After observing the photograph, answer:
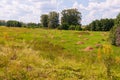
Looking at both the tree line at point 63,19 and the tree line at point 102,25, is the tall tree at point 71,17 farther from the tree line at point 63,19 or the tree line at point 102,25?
the tree line at point 102,25

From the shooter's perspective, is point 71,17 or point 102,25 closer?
point 102,25

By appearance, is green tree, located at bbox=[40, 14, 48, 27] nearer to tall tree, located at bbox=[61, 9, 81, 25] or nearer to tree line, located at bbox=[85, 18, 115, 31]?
tall tree, located at bbox=[61, 9, 81, 25]

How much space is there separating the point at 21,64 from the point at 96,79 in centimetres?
336

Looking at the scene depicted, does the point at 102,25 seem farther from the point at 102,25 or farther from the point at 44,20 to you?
the point at 44,20

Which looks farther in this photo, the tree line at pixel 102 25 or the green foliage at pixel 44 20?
the green foliage at pixel 44 20

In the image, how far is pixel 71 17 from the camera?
108312mm

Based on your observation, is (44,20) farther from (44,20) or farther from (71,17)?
(71,17)

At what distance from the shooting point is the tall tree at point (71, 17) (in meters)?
108

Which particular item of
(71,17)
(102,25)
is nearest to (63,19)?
(71,17)

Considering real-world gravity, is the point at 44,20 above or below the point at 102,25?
above

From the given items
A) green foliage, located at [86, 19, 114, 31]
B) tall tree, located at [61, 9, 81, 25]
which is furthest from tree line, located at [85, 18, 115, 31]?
tall tree, located at [61, 9, 81, 25]

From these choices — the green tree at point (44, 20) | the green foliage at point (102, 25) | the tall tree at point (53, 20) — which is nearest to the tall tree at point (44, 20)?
the green tree at point (44, 20)

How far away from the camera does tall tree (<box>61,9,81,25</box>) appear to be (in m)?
108

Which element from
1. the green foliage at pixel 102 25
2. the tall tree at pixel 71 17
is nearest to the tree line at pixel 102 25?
the green foliage at pixel 102 25
